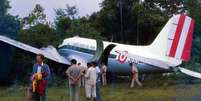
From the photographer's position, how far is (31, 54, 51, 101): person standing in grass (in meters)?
16.7

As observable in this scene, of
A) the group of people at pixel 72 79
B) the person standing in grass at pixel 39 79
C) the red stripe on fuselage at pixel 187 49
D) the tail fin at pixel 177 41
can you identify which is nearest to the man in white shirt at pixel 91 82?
the group of people at pixel 72 79

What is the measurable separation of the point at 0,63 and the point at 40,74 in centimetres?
1717

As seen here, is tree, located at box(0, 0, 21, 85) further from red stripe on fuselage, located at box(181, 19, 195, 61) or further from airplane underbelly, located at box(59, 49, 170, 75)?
red stripe on fuselage, located at box(181, 19, 195, 61)

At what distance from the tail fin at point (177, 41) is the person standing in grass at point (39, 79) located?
17961mm

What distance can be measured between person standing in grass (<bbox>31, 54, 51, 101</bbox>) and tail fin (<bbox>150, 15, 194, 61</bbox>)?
18.0 metres

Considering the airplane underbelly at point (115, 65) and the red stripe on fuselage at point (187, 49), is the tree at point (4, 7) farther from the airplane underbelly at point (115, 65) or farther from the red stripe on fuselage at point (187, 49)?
the red stripe on fuselage at point (187, 49)

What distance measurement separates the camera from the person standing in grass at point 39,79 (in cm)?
1669

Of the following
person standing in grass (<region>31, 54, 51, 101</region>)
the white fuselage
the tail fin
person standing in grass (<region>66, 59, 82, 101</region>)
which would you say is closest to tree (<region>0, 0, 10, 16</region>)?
the white fuselage

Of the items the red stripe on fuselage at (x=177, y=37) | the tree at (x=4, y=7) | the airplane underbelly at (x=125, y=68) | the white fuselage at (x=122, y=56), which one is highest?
the tree at (x=4, y=7)

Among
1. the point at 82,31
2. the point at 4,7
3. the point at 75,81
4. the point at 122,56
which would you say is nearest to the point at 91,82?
the point at 75,81

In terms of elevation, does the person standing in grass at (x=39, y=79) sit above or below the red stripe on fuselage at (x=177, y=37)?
below

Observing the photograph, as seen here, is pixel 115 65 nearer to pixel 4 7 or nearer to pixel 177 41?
pixel 177 41

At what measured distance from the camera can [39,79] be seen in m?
16.7

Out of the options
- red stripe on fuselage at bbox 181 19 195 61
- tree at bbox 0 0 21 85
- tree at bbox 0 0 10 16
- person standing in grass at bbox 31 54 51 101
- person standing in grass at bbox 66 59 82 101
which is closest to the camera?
person standing in grass at bbox 31 54 51 101
